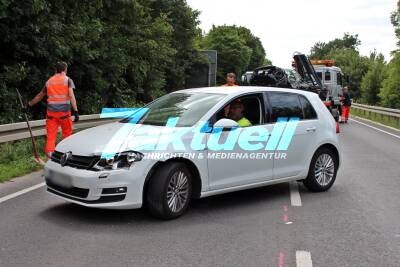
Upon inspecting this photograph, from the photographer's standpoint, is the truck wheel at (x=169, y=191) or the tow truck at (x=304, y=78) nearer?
the truck wheel at (x=169, y=191)

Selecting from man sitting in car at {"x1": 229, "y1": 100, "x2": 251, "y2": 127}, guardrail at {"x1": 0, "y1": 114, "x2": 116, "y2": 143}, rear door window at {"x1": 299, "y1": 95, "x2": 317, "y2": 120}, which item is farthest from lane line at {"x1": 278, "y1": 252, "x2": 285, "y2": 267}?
guardrail at {"x1": 0, "y1": 114, "x2": 116, "y2": 143}

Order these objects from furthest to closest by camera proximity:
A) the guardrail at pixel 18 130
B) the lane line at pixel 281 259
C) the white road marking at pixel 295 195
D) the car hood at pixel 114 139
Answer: the guardrail at pixel 18 130 < the white road marking at pixel 295 195 < the car hood at pixel 114 139 < the lane line at pixel 281 259

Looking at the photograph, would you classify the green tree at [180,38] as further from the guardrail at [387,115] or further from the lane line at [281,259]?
the lane line at [281,259]

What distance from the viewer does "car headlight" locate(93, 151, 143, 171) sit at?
5.62 meters

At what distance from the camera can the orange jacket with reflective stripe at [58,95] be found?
377 inches

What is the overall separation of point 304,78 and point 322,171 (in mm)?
15243

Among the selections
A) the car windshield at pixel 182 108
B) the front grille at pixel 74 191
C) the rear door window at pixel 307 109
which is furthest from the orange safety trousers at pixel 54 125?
the rear door window at pixel 307 109

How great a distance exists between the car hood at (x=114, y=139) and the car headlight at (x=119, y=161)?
0.20ft

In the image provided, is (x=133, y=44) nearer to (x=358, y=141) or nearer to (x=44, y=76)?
(x=44, y=76)

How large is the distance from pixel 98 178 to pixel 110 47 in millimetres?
14942

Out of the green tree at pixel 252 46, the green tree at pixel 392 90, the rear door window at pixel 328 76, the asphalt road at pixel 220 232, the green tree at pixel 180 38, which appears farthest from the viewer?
the green tree at pixel 252 46

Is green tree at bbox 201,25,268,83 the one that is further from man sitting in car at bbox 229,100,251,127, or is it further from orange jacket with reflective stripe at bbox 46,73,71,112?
man sitting in car at bbox 229,100,251,127

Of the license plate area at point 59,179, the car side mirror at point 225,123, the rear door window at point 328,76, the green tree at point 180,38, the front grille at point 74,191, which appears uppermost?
the green tree at point 180,38

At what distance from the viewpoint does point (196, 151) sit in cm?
620
